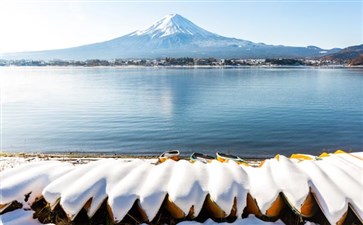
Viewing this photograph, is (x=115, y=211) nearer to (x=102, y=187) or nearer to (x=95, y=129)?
(x=102, y=187)

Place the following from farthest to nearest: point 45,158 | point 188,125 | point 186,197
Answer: point 188,125 < point 45,158 < point 186,197

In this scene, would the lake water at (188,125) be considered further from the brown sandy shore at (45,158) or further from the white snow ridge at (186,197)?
the white snow ridge at (186,197)

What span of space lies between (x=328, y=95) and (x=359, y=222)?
3965cm

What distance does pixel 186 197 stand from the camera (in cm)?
593

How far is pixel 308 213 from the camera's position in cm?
593

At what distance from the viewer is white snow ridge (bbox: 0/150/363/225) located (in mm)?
5871

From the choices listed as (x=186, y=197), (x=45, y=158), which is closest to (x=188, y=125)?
(x=45, y=158)

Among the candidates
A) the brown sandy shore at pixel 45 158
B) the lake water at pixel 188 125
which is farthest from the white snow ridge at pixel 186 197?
the lake water at pixel 188 125

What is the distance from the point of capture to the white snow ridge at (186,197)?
5871 millimetres

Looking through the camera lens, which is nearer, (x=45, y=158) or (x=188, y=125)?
(x=45, y=158)

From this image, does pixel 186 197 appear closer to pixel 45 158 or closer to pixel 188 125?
pixel 45 158

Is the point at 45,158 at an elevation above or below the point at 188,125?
above

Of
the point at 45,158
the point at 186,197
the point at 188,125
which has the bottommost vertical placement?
the point at 188,125

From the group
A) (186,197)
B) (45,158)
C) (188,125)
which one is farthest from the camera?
(188,125)
